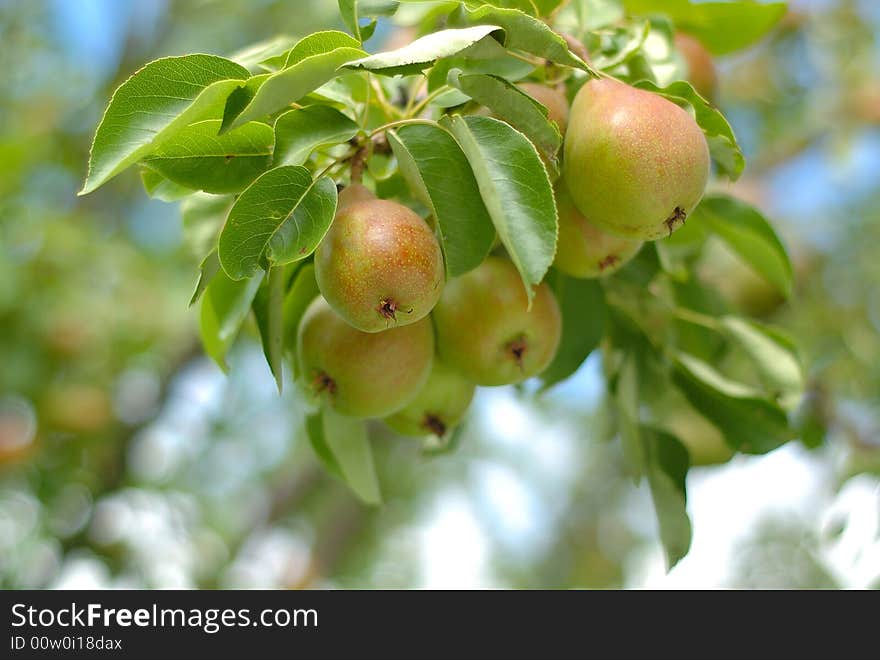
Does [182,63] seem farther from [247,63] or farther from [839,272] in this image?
[839,272]

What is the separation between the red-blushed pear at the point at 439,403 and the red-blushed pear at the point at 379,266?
0.19 meters

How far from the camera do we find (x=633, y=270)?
3.82 ft

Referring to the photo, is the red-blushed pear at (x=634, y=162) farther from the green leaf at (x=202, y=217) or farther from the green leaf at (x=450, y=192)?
the green leaf at (x=202, y=217)

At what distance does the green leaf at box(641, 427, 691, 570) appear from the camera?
3.51 ft

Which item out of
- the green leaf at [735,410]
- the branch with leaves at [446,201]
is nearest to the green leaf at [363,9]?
the branch with leaves at [446,201]

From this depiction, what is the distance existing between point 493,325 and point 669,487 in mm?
385

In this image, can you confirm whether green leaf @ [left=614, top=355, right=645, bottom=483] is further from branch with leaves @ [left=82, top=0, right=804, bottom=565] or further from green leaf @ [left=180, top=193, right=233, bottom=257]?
green leaf @ [left=180, top=193, right=233, bottom=257]

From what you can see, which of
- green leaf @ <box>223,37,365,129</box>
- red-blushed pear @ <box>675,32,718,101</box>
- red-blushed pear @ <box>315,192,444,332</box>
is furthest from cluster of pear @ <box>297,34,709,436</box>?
red-blushed pear @ <box>675,32,718,101</box>

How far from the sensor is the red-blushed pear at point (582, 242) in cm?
93

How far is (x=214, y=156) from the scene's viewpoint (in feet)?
2.76

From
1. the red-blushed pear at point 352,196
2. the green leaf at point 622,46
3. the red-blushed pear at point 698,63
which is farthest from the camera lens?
the red-blushed pear at point 698,63

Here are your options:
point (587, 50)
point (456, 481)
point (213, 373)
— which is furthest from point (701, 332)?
point (456, 481)

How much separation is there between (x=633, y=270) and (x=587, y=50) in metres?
0.28

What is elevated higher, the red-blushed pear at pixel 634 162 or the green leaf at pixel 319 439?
the red-blushed pear at pixel 634 162
